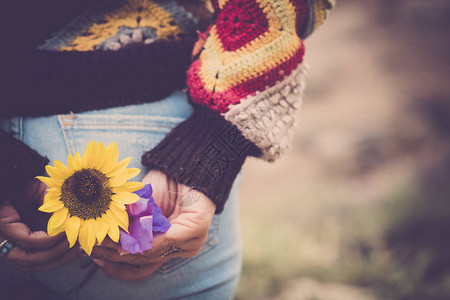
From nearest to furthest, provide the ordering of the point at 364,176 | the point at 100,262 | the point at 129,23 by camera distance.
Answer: the point at 100,262 < the point at 129,23 < the point at 364,176

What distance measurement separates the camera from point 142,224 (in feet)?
1.86

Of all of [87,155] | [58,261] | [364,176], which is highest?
[87,155]

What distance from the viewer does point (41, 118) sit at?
27.5 inches

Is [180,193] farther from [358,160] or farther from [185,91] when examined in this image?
[358,160]

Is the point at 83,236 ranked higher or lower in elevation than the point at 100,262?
higher

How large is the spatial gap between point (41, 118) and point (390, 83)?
192 inches

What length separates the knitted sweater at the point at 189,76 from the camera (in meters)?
0.66

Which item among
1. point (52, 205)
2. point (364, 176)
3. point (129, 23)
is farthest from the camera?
point (364, 176)

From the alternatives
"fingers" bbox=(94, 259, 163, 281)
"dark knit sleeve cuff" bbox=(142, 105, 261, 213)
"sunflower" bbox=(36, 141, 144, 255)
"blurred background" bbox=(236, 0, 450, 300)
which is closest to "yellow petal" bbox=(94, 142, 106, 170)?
"sunflower" bbox=(36, 141, 144, 255)

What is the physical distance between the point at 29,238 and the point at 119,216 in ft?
0.61

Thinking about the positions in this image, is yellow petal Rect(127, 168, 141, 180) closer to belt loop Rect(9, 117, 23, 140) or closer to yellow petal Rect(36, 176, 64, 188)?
yellow petal Rect(36, 176, 64, 188)

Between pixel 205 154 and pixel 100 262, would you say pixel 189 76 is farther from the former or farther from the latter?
pixel 100 262

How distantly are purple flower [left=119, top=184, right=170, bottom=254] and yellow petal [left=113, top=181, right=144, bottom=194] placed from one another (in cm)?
2

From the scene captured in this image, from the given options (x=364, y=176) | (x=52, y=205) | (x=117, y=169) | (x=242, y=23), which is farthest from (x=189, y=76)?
(x=364, y=176)
